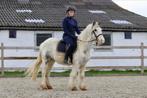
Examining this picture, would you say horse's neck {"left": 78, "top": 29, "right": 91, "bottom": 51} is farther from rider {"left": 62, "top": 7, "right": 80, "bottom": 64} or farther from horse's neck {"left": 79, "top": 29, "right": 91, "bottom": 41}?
rider {"left": 62, "top": 7, "right": 80, "bottom": 64}

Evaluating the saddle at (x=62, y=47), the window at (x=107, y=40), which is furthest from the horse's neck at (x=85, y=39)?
the window at (x=107, y=40)

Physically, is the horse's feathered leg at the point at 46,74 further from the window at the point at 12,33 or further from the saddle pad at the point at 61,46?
the window at the point at 12,33

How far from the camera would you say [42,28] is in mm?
28062

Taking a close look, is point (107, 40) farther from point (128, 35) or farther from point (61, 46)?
point (61, 46)

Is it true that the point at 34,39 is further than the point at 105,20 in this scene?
No

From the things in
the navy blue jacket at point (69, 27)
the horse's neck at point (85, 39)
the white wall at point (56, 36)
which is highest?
the navy blue jacket at point (69, 27)

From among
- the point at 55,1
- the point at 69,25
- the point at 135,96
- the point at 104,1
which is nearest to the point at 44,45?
the point at 69,25

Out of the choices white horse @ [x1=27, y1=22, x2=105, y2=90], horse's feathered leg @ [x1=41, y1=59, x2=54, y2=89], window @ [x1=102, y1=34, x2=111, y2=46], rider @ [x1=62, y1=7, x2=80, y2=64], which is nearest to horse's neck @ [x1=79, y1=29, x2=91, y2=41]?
white horse @ [x1=27, y1=22, x2=105, y2=90]

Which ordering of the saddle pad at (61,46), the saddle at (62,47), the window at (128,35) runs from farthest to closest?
the window at (128,35) → the saddle pad at (61,46) → the saddle at (62,47)

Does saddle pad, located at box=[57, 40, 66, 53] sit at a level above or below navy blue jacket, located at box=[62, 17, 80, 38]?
below

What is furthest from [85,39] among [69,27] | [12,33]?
[12,33]

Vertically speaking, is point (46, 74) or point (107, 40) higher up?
point (46, 74)

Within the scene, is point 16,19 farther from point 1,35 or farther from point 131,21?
point 131,21

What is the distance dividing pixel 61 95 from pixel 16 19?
17.7 m
